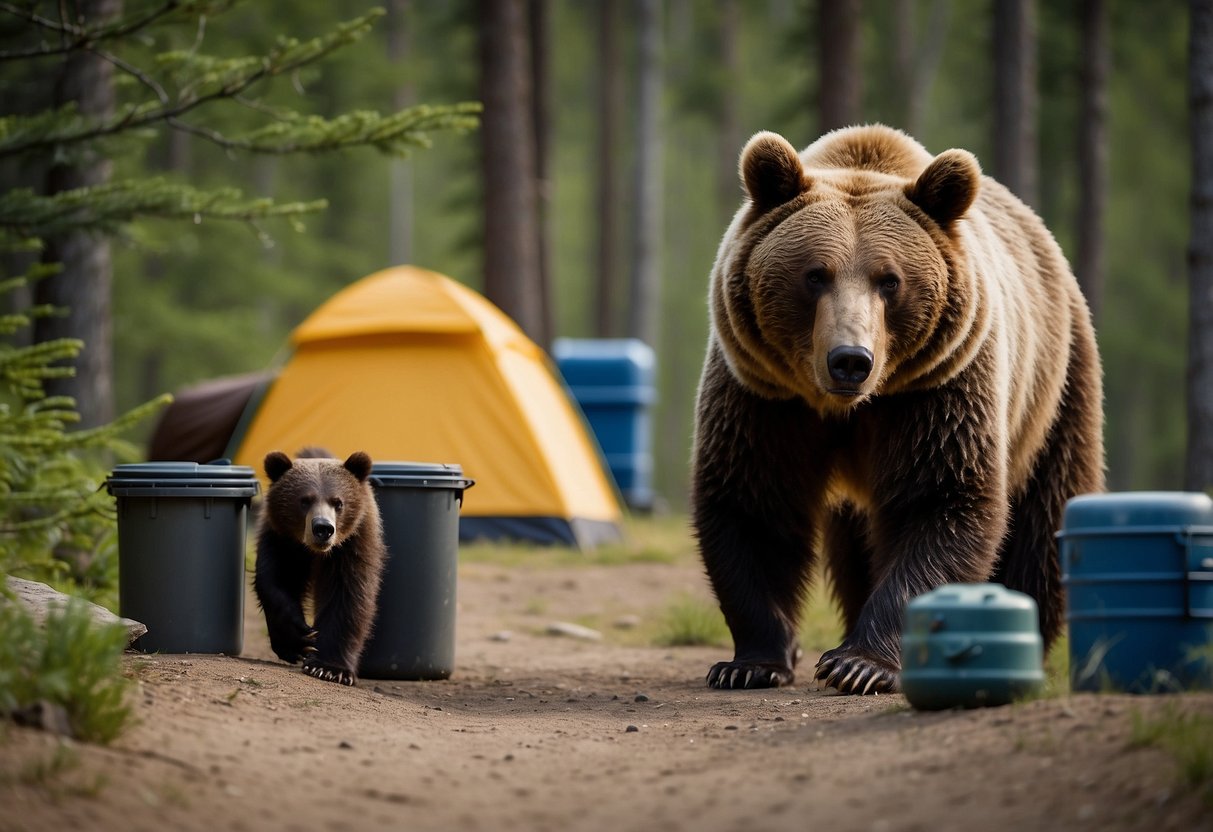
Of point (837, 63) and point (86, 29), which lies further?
point (837, 63)

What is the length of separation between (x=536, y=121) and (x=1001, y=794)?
20.3 metres

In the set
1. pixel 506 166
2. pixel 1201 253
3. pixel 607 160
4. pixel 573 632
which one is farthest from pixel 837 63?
pixel 607 160

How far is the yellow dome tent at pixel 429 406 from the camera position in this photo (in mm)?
11297

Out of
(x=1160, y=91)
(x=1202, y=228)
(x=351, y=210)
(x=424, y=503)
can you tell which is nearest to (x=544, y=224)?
(x=351, y=210)

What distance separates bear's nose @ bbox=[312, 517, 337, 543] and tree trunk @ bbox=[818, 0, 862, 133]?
12373mm

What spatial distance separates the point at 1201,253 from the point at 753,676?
253 inches

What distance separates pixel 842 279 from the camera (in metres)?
5.29

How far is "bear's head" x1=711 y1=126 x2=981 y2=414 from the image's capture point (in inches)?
206

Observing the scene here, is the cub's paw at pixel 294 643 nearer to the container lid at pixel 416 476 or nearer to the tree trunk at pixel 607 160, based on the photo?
the container lid at pixel 416 476

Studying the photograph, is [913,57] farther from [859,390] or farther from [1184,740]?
[1184,740]

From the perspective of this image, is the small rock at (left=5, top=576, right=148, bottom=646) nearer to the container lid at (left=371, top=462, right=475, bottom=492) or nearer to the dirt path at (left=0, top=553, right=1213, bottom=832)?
the dirt path at (left=0, top=553, right=1213, bottom=832)

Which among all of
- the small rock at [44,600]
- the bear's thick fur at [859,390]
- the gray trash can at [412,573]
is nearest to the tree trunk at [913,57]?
the bear's thick fur at [859,390]

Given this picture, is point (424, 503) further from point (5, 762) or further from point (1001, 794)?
point (1001, 794)

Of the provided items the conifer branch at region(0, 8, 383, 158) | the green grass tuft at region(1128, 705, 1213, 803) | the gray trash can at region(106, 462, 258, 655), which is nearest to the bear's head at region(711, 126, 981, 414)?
the green grass tuft at region(1128, 705, 1213, 803)
